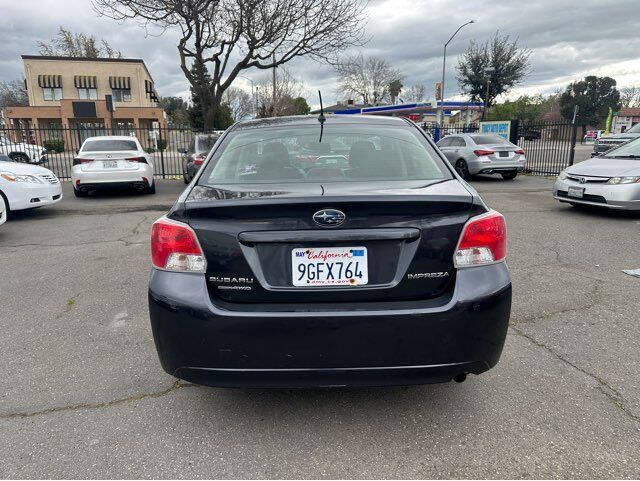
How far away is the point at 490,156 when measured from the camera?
14.5 meters

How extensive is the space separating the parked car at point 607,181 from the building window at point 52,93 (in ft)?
179

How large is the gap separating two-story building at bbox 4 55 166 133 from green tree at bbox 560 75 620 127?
63.3 m

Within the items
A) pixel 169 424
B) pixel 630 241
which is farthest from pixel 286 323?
pixel 630 241

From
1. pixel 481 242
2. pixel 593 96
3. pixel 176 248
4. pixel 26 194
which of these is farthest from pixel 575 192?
pixel 593 96

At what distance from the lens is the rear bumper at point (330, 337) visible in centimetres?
218

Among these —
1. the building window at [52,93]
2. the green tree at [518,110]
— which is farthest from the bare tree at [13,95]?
the green tree at [518,110]

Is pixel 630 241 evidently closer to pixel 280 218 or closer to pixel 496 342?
pixel 496 342

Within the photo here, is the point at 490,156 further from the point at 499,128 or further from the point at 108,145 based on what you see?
the point at 108,145

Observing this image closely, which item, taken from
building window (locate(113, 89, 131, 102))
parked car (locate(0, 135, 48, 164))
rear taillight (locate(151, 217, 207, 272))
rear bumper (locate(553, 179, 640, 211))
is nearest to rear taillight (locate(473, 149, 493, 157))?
rear bumper (locate(553, 179, 640, 211))

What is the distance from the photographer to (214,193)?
2.45m

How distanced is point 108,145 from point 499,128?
14600 millimetres

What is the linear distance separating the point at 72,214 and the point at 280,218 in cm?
873

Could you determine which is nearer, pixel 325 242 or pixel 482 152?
pixel 325 242

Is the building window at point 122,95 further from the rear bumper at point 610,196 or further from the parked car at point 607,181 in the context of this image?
the rear bumper at point 610,196
